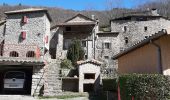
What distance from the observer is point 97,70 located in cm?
2542

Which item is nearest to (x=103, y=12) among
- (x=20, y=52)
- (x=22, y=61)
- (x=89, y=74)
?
(x=20, y=52)

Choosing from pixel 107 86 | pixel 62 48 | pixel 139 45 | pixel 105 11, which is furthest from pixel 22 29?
pixel 105 11

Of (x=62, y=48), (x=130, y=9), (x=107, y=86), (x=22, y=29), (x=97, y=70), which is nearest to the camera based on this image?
(x=107, y=86)

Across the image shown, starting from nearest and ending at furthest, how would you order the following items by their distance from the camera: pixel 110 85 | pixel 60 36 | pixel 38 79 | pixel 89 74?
pixel 110 85, pixel 38 79, pixel 89 74, pixel 60 36

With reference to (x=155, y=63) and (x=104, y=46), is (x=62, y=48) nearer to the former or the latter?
(x=104, y=46)

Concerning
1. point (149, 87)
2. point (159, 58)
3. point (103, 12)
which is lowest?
point (149, 87)

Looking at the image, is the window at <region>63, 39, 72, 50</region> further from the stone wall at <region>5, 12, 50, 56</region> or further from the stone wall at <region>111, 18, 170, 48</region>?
the stone wall at <region>111, 18, 170, 48</region>

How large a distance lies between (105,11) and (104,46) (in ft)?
137

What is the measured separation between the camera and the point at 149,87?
1145cm

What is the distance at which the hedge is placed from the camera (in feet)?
36.9

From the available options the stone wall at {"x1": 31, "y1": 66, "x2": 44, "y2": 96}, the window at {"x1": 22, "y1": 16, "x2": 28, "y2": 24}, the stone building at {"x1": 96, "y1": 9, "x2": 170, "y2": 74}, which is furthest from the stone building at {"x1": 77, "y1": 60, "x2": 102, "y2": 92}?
the stone building at {"x1": 96, "y1": 9, "x2": 170, "y2": 74}

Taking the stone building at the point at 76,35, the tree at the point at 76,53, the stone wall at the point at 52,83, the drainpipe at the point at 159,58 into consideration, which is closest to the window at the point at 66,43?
the stone building at the point at 76,35

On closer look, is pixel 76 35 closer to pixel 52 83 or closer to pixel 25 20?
pixel 25 20

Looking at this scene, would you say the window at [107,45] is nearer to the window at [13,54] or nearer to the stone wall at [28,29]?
the stone wall at [28,29]
